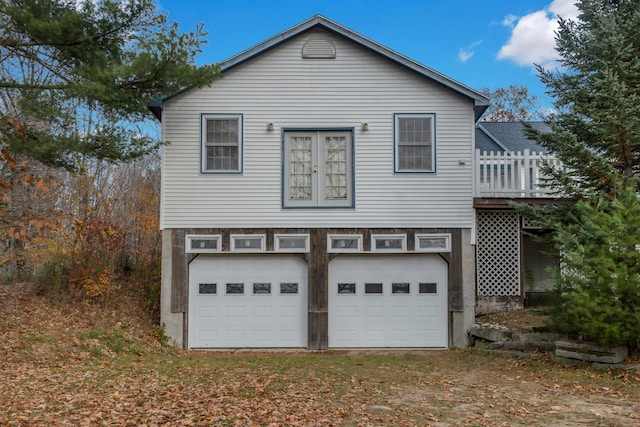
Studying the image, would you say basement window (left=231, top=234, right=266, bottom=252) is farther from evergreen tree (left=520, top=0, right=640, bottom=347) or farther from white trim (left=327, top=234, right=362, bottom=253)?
evergreen tree (left=520, top=0, right=640, bottom=347)

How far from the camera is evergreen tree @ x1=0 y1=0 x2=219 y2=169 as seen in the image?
10.9 meters

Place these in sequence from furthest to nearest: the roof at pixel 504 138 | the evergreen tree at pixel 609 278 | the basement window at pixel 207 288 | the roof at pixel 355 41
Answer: the roof at pixel 504 138 < the basement window at pixel 207 288 < the roof at pixel 355 41 < the evergreen tree at pixel 609 278

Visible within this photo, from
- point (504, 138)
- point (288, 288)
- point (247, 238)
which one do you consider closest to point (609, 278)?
point (288, 288)

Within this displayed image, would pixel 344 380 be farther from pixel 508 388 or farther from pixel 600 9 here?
pixel 600 9

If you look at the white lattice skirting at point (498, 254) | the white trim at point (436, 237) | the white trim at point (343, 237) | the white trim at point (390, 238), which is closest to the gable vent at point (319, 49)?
the white trim at point (343, 237)

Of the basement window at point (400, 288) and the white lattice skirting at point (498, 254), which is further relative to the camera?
the white lattice skirting at point (498, 254)

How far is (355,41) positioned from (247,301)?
6.45m

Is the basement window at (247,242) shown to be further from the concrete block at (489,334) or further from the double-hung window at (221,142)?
the concrete block at (489,334)

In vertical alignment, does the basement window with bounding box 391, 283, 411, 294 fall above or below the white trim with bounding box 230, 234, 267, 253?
below

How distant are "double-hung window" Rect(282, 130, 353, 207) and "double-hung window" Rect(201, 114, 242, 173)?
111 centimetres

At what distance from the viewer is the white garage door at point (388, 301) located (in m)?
12.8

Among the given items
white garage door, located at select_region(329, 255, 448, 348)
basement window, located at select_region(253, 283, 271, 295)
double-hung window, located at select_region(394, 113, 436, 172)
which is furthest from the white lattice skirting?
basement window, located at select_region(253, 283, 271, 295)

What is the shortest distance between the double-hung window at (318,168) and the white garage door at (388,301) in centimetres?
148

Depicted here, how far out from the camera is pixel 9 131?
472 inches
